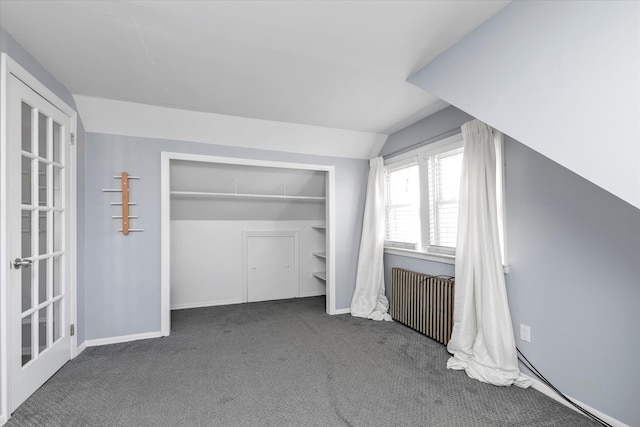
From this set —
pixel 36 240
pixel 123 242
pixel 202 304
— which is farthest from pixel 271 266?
pixel 36 240

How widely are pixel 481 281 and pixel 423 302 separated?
2.89 ft

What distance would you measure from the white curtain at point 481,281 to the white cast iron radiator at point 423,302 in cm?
23

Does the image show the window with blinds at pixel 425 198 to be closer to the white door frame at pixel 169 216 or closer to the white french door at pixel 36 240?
the white door frame at pixel 169 216

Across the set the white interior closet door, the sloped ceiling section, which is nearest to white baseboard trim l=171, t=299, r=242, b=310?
the white interior closet door

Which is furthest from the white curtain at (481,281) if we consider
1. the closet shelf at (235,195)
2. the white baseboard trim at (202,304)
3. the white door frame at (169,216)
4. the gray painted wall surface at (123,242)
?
the white baseboard trim at (202,304)

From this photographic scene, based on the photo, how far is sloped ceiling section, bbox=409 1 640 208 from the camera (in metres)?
1.26

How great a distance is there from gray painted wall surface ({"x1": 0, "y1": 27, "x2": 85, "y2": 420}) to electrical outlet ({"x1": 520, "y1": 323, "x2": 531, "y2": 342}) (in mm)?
3873

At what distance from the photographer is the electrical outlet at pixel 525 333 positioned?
2354mm

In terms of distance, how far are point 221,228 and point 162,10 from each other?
→ 3.33m

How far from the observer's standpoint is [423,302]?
3.30 metres

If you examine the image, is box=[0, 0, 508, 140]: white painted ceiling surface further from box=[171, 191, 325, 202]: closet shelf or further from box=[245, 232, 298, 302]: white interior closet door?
box=[245, 232, 298, 302]: white interior closet door

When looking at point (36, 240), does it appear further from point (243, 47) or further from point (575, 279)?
point (575, 279)

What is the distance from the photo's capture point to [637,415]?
1767 millimetres

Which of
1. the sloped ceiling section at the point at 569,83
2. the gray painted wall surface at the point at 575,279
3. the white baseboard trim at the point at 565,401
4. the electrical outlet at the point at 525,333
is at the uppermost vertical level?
the sloped ceiling section at the point at 569,83
